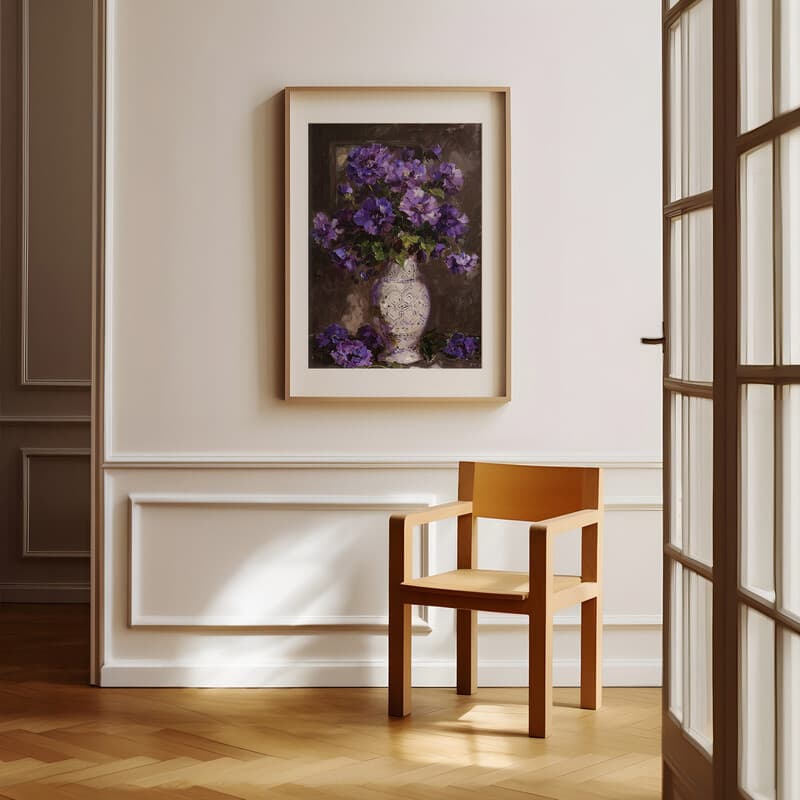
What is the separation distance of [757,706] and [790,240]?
771 mm

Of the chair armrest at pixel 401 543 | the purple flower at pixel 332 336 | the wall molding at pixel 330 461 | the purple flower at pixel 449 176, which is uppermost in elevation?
the purple flower at pixel 449 176

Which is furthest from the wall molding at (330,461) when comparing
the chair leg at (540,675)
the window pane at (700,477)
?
the window pane at (700,477)

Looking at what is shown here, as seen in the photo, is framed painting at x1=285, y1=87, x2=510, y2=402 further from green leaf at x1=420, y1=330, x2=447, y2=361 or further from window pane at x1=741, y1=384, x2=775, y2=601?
window pane at x1=741, y1=384, x2=775, y2=601

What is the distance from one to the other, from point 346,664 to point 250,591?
1.29 feet

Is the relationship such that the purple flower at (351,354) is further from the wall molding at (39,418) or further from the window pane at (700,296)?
the wall molding at (39,418)

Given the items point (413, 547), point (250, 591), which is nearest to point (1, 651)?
point (250, 591)

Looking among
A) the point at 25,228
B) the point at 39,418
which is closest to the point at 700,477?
the point at 39,418

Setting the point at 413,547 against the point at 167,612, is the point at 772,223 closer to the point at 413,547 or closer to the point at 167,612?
the point at 413,547

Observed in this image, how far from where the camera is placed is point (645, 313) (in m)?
3.64

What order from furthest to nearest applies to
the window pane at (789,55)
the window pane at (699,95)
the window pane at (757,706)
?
the window pane at (699,95), the window pane at (757,706), the window pane at (789,55)

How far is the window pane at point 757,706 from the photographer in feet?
5.93

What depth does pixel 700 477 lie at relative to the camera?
7.24 ft

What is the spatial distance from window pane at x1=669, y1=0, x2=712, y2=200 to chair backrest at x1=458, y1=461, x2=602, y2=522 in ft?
4.07

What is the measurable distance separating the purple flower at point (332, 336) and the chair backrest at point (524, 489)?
0.57 meters
